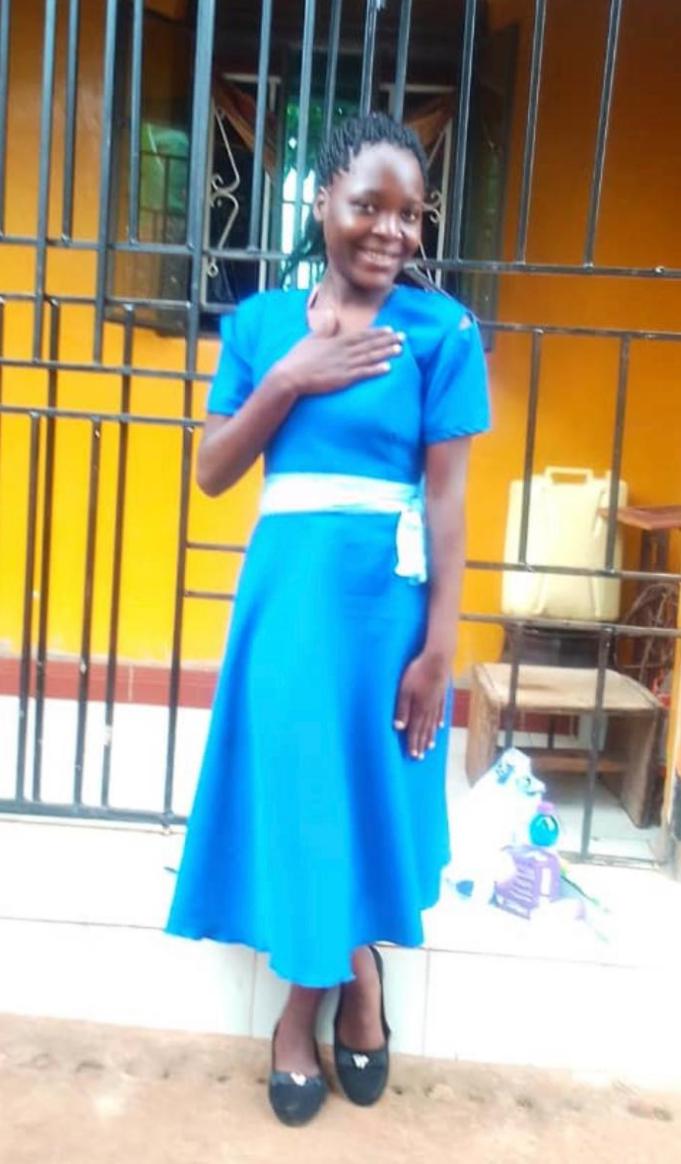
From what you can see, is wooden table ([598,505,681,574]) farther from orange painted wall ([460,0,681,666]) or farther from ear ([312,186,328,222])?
ear ([312,186,328,222])

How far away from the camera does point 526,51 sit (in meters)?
4.06

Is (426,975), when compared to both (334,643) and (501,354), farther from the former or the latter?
(501,354)

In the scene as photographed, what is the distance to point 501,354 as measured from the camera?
4.15 m

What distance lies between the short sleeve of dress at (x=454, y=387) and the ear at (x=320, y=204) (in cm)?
27

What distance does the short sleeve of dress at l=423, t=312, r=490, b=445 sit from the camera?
1.78 m

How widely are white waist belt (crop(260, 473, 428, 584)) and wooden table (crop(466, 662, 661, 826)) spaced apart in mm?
1326

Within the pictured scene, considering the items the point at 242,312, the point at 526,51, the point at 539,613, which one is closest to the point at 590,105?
the point at 526,51

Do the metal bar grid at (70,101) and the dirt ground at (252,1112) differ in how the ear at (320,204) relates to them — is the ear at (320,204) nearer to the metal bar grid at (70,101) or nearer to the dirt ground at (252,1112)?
the metal bar grid at (70,101)

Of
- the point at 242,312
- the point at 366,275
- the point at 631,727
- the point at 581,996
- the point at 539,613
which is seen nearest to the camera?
the point at 366,275

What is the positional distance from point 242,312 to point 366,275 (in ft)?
0.77

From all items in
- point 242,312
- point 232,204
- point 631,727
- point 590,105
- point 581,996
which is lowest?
point 581,996

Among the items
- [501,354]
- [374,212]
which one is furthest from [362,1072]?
[501,354]

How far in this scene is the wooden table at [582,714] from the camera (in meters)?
3.13

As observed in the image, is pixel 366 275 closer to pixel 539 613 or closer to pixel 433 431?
pixel 433 431
